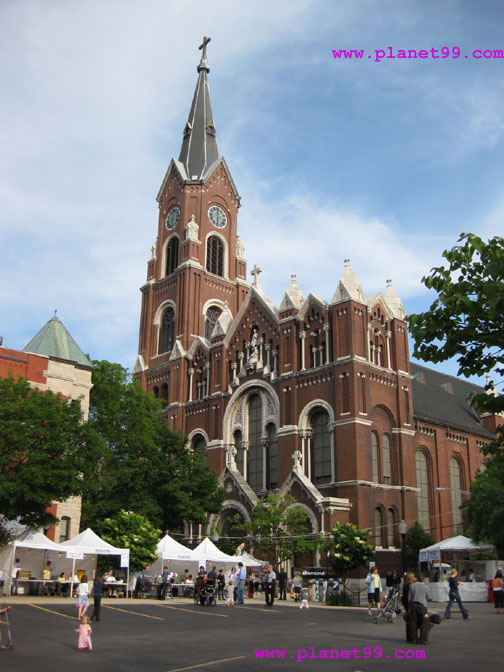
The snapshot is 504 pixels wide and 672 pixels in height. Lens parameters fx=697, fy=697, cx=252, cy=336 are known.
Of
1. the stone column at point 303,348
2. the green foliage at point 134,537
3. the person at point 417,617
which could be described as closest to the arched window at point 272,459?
the stone column at point 303,348

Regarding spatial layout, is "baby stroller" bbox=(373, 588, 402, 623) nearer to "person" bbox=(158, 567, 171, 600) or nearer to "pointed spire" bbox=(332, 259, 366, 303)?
"person" bbox=(158, 567, 171, 600)

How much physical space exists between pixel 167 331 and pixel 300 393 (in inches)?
805

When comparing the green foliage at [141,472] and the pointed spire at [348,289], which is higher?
the pointed spire at [348,289]

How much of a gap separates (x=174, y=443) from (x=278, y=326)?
11.7m

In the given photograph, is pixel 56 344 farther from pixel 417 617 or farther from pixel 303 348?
pixel 417 617

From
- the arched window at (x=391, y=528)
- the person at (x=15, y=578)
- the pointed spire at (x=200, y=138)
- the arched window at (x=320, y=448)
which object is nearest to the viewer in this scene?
the person at (x=15, y=578)

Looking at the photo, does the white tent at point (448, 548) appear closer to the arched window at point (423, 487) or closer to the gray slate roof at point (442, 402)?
the arched window at point (423, 487)

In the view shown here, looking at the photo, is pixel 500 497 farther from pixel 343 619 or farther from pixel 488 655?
pixel 488 655

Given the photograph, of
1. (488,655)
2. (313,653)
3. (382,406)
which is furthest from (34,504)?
(382,406)

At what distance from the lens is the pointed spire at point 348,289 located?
45719 millimetres

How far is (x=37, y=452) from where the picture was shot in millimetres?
29781

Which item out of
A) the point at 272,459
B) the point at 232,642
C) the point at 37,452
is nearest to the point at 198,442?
the point at 272,459

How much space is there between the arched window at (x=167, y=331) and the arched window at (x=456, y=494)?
2616 cm

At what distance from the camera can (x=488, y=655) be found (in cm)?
1388
